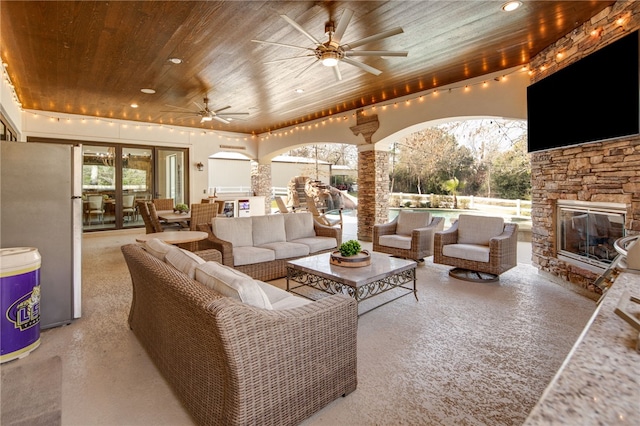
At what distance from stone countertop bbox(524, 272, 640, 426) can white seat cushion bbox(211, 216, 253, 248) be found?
13.8 ft

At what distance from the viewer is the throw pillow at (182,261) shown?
217cm

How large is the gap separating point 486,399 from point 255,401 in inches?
56.9

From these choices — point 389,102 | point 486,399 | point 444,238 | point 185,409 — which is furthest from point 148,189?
point 486,399

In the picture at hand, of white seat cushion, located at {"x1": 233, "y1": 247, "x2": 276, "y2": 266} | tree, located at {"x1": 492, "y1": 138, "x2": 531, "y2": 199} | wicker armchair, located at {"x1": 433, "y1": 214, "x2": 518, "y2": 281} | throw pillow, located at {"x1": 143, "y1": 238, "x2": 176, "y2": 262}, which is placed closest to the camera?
throw pillow, located at {"x1": 143, "y1": 238, "x2": 176, "y2": 262}

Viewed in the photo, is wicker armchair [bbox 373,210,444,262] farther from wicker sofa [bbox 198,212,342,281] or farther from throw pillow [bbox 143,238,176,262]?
throw pillow [bbox 143,238,176,262]

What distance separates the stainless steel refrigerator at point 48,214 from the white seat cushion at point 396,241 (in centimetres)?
413

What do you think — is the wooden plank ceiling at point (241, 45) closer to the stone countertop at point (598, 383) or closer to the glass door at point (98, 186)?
the glass door at point (98, 186)

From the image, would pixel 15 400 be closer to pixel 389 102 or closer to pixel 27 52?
pixel 27 52

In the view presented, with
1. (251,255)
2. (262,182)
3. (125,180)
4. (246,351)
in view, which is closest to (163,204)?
(125,180)

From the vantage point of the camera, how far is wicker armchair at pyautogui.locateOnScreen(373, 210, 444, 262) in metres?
5.16

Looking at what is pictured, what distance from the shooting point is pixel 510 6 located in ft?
11.4

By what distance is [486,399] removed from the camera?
210 cm

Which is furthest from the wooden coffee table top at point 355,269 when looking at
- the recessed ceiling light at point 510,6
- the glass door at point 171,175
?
the glass door at point 171,175

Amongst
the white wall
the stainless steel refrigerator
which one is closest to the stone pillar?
the white wall
